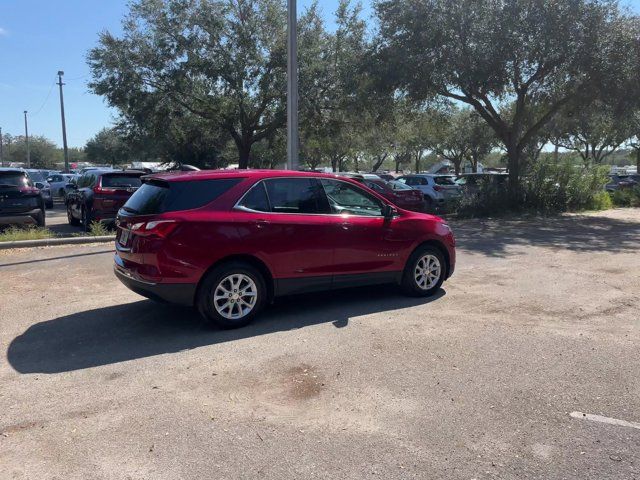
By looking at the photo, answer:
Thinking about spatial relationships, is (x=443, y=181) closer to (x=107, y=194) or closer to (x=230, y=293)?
(x=107, y=194)

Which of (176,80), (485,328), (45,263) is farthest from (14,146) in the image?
(485,328)

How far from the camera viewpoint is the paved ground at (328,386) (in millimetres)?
3416

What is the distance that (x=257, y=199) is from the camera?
614 cm

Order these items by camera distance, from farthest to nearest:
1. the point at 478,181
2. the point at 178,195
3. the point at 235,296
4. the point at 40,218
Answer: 1. the point at 478,181
2. the point at 40,218
3. the point at 235,296
4. the point at 178,195

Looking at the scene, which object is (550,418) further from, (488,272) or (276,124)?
(276,124)

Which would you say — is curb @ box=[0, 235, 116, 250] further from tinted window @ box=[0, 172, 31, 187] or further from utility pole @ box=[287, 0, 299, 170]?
utility pole @ box=[287, 0, 299, 170]

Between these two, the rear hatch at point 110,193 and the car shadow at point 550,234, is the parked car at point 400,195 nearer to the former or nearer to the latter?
the car shadow at point 550,234

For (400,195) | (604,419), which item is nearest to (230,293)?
(604,419)

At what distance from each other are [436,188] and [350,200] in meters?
14.9

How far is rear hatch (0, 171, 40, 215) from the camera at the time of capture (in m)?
12.3

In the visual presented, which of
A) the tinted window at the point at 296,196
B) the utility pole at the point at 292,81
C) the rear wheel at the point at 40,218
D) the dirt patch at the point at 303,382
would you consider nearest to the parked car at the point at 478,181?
the utility pole at the point at 292,81

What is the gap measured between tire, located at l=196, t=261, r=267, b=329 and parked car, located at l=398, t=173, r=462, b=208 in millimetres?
15266

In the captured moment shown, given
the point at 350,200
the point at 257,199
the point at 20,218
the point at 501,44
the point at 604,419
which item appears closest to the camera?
the point at 604,419

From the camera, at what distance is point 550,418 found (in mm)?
3947
